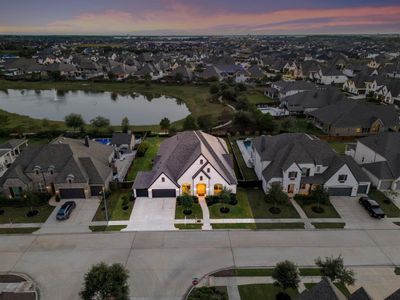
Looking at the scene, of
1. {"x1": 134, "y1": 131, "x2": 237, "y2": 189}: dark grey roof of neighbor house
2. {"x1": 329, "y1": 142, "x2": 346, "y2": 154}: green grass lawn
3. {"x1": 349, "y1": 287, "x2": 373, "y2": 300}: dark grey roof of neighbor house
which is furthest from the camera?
{"x1": 329, "y1": 142, "x2": 346, "y2": 154}: green grass lawn

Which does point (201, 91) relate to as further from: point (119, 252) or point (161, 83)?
point (119, 252)

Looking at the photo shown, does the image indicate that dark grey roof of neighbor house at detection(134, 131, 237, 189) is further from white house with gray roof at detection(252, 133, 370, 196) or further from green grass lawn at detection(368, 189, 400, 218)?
green grass lawn at detection(368, 189, 400, 218)

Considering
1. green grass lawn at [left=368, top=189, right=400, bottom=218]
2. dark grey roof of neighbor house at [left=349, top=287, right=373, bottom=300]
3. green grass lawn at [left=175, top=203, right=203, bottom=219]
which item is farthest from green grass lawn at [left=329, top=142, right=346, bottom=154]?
dark grey roof of neighbor house at [left=349, top=287, right=373, bottom=300]

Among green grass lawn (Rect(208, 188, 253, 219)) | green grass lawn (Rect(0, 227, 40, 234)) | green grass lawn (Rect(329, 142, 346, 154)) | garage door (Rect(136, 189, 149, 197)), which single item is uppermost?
garage door (Rect(136, 189, 149, 197))

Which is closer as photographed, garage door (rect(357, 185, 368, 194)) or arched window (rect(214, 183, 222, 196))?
arched window (rect(214, 183, 222, 196))

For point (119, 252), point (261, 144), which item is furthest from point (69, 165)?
point (261, 144)

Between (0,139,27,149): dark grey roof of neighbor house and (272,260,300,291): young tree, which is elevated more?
(272,260,300,291): young tree

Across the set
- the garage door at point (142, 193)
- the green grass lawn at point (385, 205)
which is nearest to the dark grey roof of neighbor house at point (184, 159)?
the garage door at point (142, 193)

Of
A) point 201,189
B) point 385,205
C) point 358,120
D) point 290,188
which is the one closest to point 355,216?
point 385,205
